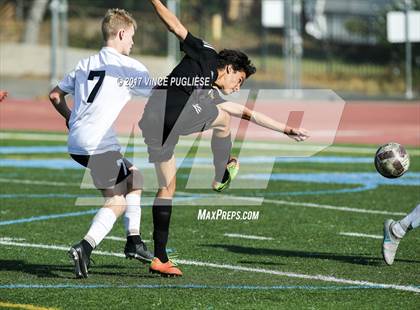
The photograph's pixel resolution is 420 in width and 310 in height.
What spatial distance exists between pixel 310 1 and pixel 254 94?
13.5 m

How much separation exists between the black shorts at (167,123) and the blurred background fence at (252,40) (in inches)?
1118

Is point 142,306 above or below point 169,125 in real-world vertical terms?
below

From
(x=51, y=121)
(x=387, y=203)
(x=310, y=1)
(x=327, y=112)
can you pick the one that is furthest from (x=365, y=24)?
(x=387, y=203)

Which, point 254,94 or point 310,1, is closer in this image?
point 254,94

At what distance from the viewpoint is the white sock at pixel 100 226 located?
26.6 feet

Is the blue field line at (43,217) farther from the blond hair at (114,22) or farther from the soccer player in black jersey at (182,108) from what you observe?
the blond hair at (114,22)

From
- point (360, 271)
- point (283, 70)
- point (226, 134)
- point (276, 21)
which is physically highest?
point (226, 134)

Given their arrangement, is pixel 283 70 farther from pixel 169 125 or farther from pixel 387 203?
pixel 169 125

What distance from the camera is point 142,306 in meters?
7.08

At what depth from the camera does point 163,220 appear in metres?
8.27

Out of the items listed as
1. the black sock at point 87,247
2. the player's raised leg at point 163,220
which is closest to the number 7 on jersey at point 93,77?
the player's raised leg at point 163,220

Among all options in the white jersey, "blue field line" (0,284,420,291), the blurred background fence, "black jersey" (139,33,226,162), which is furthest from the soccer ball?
the blurred background fence

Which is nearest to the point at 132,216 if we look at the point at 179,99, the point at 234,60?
the point at 179,99

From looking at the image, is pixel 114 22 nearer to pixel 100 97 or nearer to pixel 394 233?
pixel 100 97
